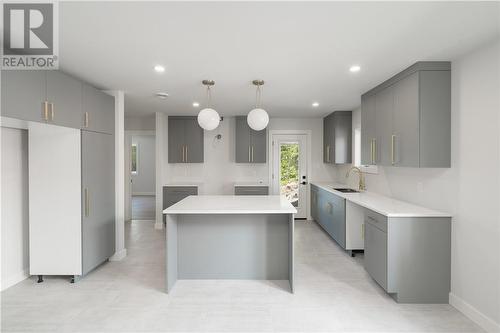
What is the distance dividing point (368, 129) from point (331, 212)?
5.26 feet

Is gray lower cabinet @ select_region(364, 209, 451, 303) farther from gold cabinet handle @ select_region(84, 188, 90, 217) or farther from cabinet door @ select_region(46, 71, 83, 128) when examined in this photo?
cabinet door @ select_region(46, 71, 83, 128)

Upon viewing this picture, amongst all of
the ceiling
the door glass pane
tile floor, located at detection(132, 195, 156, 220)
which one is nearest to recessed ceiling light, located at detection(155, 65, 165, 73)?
the ceiling

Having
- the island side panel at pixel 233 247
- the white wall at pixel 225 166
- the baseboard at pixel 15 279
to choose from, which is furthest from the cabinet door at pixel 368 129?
the baseboard at pixel 15 279

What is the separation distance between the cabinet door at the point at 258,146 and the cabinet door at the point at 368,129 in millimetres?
2332

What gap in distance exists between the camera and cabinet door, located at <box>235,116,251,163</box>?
5809 mm

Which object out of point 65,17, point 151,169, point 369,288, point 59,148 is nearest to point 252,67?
point 65,17

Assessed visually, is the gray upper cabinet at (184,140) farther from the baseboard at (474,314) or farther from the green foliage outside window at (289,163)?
the baseboard at (474,314)

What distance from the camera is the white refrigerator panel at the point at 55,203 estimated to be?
308 centimetres

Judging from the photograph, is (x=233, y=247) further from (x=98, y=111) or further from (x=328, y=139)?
(x=328, y=139)

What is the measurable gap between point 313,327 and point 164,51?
2801 mm

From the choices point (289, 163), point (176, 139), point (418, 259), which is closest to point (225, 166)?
point (176, 139)

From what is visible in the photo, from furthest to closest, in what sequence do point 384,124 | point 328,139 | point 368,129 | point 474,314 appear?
point 328,139 → point 368,129 → point 384,124 → point 474,314

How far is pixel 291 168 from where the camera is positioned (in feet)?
20.4

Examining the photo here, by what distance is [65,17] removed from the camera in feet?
6.10
